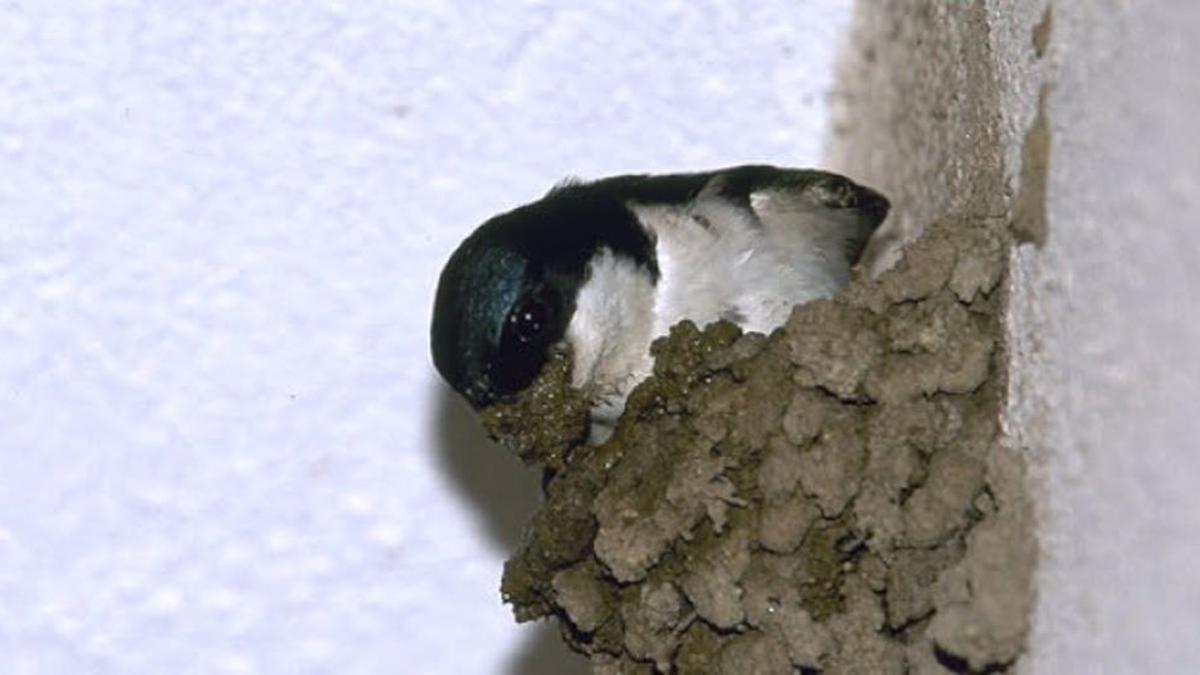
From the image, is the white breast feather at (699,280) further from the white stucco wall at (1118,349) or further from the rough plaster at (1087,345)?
the white stucco wall at (1118,349)

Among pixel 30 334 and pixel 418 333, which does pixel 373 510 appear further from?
pixel 30 334

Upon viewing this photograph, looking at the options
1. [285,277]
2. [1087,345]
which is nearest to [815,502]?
[1087,345]

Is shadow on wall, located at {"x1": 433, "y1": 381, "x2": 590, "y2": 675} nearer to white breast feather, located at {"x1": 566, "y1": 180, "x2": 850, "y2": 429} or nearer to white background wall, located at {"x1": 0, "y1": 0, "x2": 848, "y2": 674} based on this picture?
white background wall, located at {"x1": 0, "y1": 0, "x2": 848, "y2": 674}

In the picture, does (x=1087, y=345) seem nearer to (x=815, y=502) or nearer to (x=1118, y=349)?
(x=1118, y=349)

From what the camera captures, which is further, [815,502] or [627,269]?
[627,269]

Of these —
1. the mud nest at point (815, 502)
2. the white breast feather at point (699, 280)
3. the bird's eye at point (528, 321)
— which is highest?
the bird's eye at point (528, 321)

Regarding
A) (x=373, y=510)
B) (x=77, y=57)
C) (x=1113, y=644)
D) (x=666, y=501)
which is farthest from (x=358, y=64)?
(x=1113, y=644)

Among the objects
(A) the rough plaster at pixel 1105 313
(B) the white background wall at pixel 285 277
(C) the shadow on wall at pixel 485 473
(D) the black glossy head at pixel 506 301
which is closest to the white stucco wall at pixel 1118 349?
(A) the rough plaster at pixel 1105 313

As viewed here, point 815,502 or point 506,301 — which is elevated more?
point 506,301
